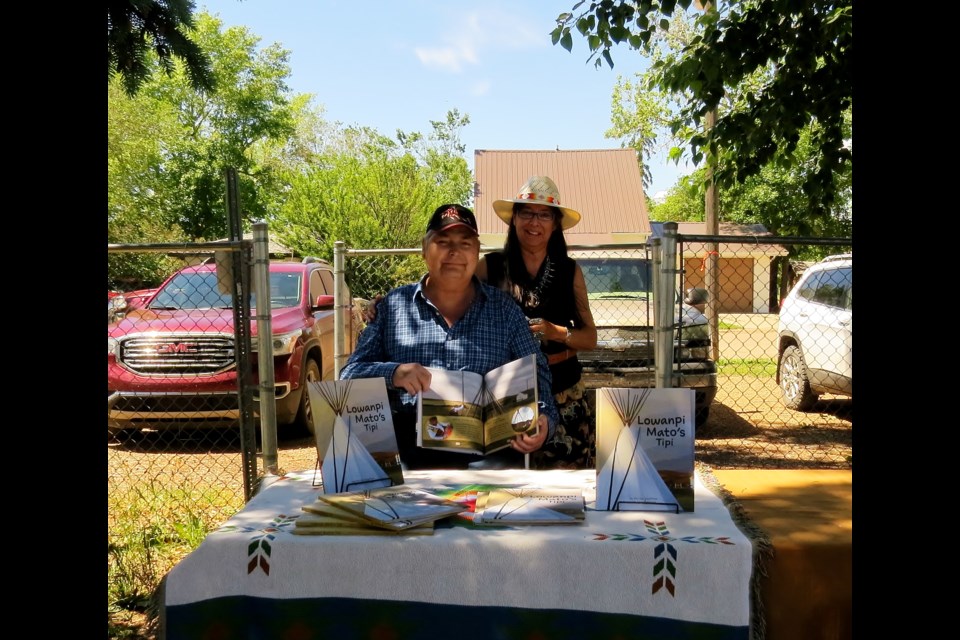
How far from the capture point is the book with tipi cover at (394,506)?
192cm

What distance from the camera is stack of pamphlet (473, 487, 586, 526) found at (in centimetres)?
197

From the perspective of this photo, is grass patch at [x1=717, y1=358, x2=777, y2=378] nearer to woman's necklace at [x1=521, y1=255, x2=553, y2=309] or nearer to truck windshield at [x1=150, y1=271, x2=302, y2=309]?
truck windshield at [x1=150, y1=271, x2=302, y2=309]

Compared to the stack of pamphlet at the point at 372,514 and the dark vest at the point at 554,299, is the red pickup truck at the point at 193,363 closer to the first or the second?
the dark vest at the point at 554,299

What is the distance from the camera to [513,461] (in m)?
2.85

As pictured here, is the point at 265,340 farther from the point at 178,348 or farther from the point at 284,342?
the point at 178,348

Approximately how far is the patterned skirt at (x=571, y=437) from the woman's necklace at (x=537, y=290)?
43cm

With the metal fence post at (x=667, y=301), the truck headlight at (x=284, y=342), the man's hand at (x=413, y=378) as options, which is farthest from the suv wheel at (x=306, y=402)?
the man's hand at (x=413, y=378)

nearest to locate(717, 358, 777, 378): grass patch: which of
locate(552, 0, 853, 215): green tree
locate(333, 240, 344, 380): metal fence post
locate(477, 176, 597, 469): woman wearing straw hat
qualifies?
locate(552, 0, 853, 215): green tree

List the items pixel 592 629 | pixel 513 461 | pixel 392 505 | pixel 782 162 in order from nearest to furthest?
pixel 592 629 < pixel 392 505 < pixel 513 461 < pixel 782 162
